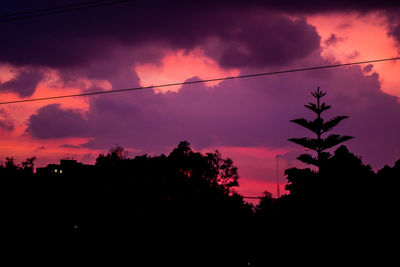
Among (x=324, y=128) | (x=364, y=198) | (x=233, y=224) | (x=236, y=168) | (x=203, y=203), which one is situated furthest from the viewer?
(x=236, y=168)

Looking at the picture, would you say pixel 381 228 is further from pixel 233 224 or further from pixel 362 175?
pixel 233 224

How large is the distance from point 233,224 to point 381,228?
15.8 metres

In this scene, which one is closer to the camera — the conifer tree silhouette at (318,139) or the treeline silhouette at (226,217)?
the treeline silhouette at (226,217)

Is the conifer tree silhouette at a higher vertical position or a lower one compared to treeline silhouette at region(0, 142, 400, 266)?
higher

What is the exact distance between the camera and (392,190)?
1120 cm

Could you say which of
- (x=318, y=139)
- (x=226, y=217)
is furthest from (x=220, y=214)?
(x=318, y=139)

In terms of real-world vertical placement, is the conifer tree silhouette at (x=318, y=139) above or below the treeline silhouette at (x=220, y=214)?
above

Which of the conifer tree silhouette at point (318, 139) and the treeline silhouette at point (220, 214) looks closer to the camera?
the treeline silhouette at point (220, 214)

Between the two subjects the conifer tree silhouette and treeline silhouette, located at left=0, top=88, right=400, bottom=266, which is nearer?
treeline silhouette, located at left=0, top=88, right=400, bottom=266

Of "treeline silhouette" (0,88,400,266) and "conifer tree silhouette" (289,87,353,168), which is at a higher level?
"conifer tree silhouette" (289,87,353,168)

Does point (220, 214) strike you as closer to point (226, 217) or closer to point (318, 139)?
point (226, 217)

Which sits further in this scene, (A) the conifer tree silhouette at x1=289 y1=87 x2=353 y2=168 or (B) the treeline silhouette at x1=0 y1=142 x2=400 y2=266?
(A) the conifer tree silhouette at x1=289 y1=87 x2=353 y2=168

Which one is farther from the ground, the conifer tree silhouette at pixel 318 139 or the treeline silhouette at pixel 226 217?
the conifer tree silhouette at pixel 318 139

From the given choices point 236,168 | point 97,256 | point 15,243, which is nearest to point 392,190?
point 97,256
